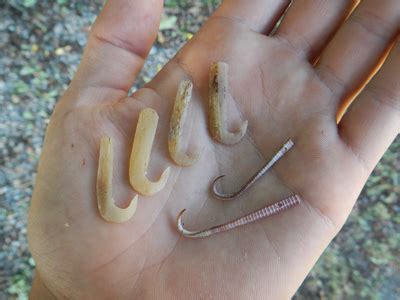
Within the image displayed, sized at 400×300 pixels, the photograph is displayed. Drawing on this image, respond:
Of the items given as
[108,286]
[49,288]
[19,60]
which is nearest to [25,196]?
[19,60]

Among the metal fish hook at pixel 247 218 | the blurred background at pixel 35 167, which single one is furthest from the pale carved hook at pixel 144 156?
the blurred background at pixel 35 167

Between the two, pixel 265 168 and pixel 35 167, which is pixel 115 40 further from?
pixel 35 167

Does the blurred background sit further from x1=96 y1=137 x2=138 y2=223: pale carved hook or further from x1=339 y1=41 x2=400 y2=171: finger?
x1=96 y1=137 x2=138 y2=223: pale carved hook

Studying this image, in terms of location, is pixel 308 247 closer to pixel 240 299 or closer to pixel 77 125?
pixel 240 299

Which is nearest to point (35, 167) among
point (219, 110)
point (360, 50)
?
point (219, 110)

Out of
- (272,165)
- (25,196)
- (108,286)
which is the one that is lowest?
(25,196)

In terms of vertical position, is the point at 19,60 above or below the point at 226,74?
below
